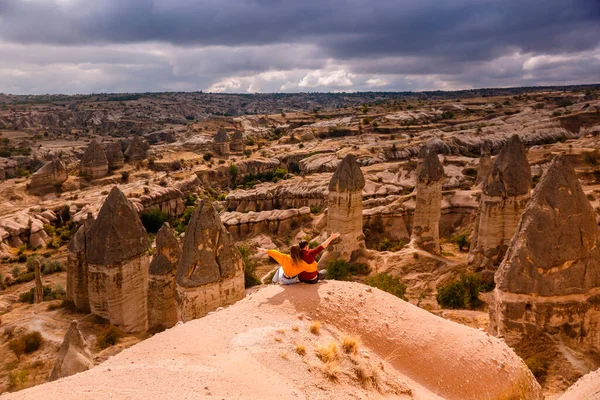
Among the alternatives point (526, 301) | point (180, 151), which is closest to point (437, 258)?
point (526, 301)

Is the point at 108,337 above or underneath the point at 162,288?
underneath

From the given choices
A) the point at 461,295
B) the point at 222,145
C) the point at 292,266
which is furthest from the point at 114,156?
the point at 292,266

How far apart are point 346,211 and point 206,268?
9.40 metres

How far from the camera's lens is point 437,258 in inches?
794

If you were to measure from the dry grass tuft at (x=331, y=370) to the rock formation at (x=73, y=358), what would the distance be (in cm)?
529

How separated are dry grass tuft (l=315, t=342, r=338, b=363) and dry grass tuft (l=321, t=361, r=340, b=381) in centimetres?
9

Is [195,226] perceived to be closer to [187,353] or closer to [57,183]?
[187,353]

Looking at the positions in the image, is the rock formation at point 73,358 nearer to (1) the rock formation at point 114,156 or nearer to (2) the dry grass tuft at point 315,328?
(2) the dry grass tuft at point 315,328

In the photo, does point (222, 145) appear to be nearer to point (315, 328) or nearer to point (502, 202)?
point (502, 202)

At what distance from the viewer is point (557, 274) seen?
9.74m

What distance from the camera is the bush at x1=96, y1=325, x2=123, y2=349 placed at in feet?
38.4

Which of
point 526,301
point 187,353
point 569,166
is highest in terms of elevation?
point 569,166

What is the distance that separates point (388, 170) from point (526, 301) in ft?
96.3

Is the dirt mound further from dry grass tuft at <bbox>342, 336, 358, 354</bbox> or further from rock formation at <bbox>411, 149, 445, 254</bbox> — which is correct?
rock formation at <bbox>411, 149, 445, 254</bbox>
